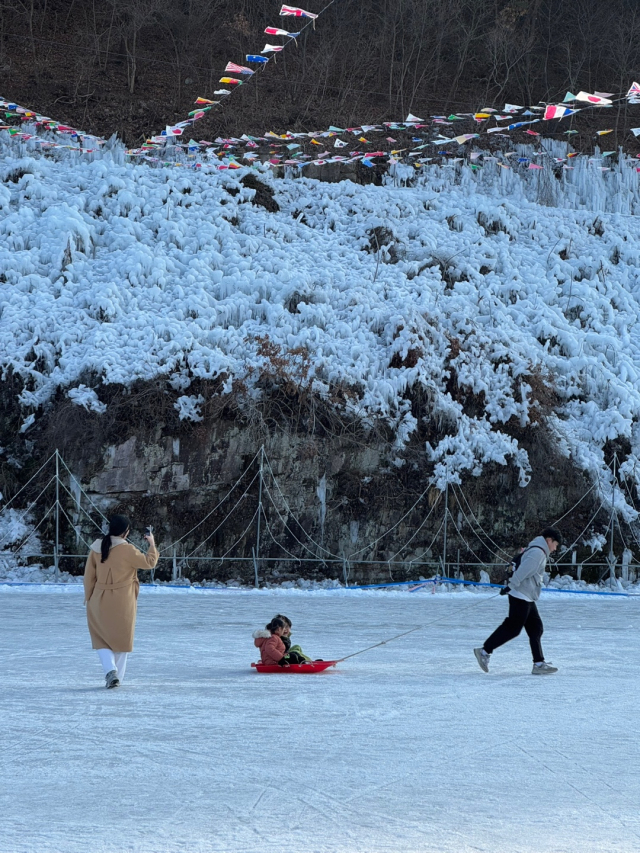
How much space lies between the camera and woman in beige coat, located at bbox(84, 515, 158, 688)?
646 cm

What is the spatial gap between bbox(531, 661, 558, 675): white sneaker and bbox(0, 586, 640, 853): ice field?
0.48ft

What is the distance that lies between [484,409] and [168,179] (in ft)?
36.3

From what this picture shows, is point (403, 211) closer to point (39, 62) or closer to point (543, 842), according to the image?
point (39, 62)

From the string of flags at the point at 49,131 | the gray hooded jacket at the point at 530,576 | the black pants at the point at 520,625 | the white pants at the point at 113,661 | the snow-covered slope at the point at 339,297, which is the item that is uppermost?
the string of flags at the point at 49,131

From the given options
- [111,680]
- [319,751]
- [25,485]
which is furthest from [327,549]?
[319,751]

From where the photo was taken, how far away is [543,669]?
735cm

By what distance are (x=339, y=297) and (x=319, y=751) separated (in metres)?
16.2

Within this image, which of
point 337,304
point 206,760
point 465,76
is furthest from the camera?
point 465,76

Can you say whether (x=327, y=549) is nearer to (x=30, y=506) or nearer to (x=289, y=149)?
(x=30, y=506)

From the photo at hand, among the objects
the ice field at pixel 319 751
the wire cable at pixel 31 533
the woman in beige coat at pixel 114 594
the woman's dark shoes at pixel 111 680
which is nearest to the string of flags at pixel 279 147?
the wire cable at pixel 31 533

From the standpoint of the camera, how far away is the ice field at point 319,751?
11.3 ft

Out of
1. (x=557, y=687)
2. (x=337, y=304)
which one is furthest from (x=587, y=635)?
(x=337, y=304)

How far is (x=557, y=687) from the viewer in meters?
6.74

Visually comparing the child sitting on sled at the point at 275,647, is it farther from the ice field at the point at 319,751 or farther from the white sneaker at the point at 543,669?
the white sneaker at the point at 543,669
